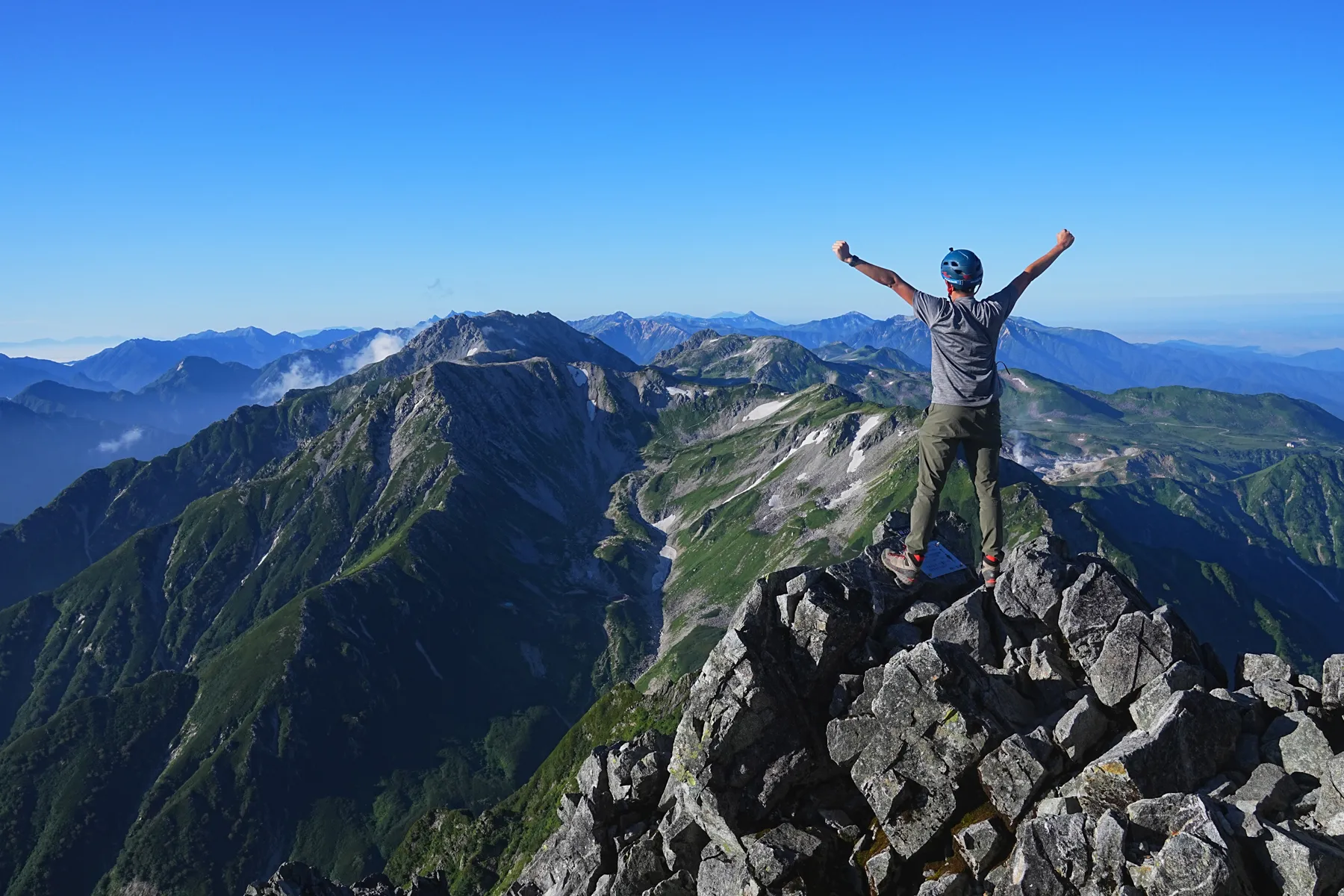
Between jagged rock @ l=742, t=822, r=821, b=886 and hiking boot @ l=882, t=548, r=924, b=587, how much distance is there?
9.61 m

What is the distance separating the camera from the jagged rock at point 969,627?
92.1 ft

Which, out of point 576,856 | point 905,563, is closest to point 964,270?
point 905,563

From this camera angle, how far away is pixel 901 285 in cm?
2211

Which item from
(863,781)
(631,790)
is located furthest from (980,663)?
(631,790)

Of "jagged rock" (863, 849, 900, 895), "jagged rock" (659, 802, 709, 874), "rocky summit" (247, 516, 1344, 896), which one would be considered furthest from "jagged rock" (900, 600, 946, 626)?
"jagged rock" (659, 802, 709, 874)

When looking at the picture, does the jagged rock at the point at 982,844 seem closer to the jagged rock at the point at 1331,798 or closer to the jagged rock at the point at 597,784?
the jagged rock at the point at 1331,798

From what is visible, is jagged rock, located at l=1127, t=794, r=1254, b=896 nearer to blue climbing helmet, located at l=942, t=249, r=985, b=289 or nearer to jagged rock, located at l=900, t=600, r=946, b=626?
jagged rock, located at l=900, t=600, r=946, b=626

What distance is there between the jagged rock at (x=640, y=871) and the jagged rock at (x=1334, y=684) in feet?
74.8

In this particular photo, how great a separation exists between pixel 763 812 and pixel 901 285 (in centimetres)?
1912

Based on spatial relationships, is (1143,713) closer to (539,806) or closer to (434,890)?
(434,890)

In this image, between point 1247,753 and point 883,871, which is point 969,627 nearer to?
point 1247,753

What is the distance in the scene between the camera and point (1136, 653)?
84.1 feet

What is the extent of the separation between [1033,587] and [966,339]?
12.2m

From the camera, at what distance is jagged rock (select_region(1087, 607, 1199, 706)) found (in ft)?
82.4
